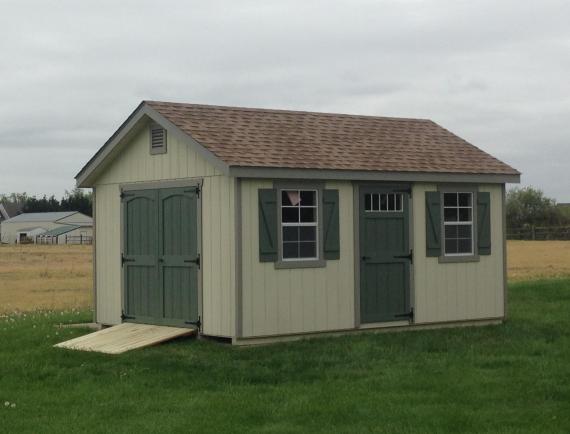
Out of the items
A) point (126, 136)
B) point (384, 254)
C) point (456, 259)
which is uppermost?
point (126, 136)

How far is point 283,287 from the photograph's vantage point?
1534 centimetres

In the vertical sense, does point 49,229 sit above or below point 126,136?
below

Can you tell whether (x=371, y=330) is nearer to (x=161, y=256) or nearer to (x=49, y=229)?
(x=161, y=256)

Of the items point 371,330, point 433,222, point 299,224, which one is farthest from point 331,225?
point 433,222

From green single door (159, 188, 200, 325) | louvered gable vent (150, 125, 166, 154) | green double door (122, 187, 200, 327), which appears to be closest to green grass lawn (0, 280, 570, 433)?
green single door (159, 188, 200, 325)

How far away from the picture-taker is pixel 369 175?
639 inches

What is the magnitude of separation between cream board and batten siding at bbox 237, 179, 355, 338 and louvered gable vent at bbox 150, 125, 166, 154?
2.06m

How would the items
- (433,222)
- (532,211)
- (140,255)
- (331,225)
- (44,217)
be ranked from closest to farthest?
(331,225), (140,255), (433,222), (532,211), (44,217)

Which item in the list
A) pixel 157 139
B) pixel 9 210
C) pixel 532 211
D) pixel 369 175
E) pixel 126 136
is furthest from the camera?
pixel 9 210

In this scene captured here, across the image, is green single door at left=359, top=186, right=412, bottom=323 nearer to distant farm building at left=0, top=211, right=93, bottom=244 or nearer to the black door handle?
the black door handle

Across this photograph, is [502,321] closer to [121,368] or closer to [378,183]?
[378,183]

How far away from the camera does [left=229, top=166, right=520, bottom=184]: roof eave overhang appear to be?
14859 millimetres

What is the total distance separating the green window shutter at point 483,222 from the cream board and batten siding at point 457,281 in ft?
0.36

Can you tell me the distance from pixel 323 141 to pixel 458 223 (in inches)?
107
